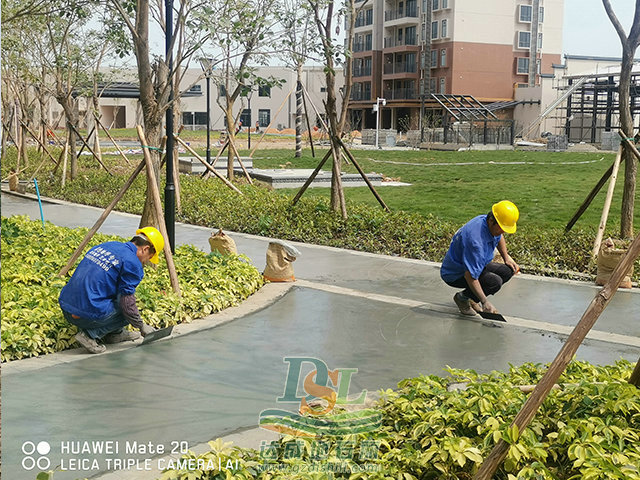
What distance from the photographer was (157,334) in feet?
22.6

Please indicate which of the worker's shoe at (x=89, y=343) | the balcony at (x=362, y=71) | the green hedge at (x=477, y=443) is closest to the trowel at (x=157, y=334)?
the worker's shoe at (x=89, y=343)

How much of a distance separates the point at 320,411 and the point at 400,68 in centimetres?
6139

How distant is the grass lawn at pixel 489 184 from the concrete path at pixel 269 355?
4767 mm

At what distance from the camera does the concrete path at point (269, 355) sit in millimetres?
4859

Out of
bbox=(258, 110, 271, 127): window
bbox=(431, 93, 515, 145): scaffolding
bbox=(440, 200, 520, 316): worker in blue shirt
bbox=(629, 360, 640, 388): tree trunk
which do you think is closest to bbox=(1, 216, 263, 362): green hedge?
bbox=(440, 200, 520, 316): worker in blue shirt

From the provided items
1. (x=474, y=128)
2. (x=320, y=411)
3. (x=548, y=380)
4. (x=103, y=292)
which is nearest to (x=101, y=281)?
(x=103, y=292)

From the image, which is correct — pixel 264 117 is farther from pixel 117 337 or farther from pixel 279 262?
pixel 117 337

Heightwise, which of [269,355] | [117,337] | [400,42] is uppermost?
[400,42]

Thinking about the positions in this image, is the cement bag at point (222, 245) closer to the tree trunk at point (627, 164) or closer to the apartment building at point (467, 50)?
the tree trunk at point (627, 164)

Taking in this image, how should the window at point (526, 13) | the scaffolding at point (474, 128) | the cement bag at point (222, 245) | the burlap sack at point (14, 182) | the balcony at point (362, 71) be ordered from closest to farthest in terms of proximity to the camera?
1. the cement bag at point (222, 245)
2. the burlap sack at point (14, 182)
3. the scaffolding at point (474, 128)
4. the window at point (526, 13)
5. the balcony at point (362, 71)

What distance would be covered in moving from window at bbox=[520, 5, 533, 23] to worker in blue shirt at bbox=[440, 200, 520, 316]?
56.8 meters

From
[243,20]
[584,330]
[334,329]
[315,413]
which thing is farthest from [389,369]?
[243,20]

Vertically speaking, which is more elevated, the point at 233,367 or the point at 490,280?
the point at 490,280

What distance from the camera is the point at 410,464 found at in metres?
3.81
